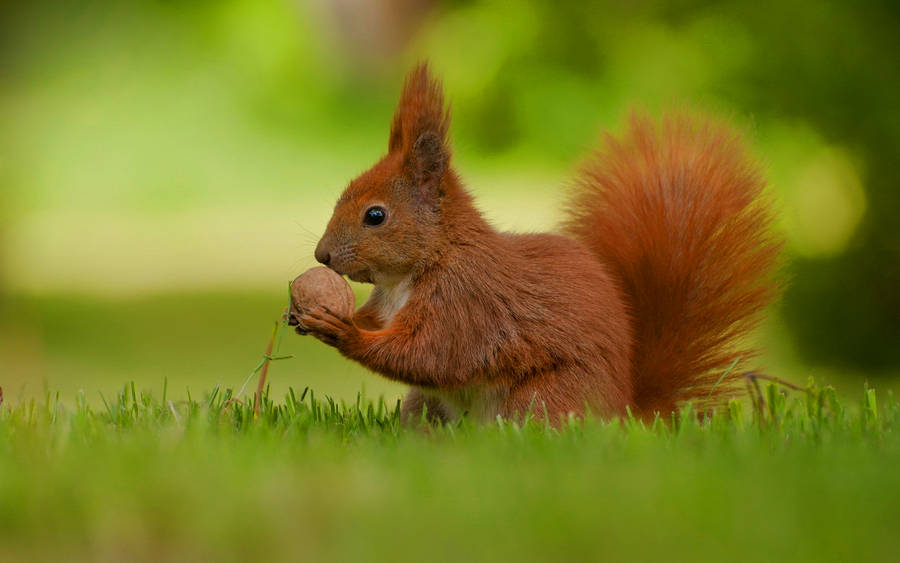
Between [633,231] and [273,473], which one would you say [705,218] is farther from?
[273,473]

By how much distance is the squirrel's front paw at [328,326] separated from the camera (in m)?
2.71

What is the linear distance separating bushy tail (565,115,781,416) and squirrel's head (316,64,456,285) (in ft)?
2.10

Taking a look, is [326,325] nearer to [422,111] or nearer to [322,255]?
[322,255]

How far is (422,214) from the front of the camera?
285 centimetres

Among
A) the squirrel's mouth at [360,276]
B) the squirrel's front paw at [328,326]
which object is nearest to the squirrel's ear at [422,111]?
the squirrel's mouth at [360,276]

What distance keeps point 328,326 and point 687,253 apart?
117 centimetres

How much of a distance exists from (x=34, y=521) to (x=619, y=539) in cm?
109

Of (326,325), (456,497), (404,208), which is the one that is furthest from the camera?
(404,208)

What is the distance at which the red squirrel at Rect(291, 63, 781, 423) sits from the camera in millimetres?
2777

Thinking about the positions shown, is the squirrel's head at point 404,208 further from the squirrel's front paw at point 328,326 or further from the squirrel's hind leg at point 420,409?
the squirrel's hind leg at point 420,409

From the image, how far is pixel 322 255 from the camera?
2852 millimetres

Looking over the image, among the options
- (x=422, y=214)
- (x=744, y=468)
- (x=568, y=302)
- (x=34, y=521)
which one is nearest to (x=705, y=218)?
(x=568, y=302)

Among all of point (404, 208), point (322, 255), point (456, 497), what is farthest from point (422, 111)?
point (456, 497)

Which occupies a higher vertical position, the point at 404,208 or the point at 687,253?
the point at 404,208
